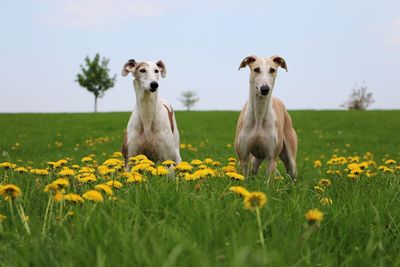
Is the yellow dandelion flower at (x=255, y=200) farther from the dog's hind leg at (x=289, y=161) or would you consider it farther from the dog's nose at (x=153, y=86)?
the dog's hind leg at (x=289, y=161)

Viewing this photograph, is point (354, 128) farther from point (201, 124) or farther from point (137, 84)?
point (137, 84)

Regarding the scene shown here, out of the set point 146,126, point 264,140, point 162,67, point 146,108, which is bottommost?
point 264,140

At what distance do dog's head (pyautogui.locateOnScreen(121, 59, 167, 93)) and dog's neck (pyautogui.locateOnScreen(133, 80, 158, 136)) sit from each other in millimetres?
169

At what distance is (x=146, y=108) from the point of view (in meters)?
6.53

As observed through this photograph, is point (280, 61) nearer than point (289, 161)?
Yes

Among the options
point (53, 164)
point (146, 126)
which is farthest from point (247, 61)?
point (53, 164)

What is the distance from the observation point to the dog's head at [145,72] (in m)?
6.26

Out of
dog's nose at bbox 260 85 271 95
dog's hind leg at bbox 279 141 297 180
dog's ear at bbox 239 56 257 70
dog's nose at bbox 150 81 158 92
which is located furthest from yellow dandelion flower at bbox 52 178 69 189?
dog's hind leg at bbox 279 141 297 180

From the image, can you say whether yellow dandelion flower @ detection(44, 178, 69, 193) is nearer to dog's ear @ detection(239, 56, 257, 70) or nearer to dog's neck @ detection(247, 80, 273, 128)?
dog's neck @ detection(247, 80, 273, 128)

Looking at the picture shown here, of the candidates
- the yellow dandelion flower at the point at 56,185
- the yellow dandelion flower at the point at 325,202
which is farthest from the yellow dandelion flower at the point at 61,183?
the yellow dandelion flower at the point at 325,202

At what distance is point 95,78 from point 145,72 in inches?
1903

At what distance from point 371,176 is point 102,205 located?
3.60 metres

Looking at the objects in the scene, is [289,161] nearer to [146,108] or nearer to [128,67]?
[146,108]

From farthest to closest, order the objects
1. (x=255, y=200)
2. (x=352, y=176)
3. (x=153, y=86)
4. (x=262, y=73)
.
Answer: (x=153, y=86), (x=262, y=73), (x=352, y=176), (x=255, y=200)
